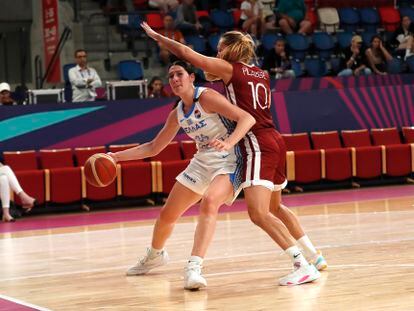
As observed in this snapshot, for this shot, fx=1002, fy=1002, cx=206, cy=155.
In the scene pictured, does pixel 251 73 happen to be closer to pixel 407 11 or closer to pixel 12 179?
pixel 12 179

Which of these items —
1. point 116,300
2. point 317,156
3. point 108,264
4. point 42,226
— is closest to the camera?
point 116,300

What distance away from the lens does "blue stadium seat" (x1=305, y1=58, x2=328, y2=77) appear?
757 inches

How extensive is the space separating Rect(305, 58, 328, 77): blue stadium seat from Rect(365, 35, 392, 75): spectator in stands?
0.88 meters

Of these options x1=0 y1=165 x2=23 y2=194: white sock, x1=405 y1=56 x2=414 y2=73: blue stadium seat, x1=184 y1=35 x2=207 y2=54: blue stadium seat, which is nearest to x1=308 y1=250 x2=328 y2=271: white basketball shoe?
x1=0 y1=165 x2=23 y2=194: white sock

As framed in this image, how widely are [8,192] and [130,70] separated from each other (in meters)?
4.64

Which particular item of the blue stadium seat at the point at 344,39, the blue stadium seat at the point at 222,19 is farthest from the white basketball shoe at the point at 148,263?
the blue stadium seat at the point at 344,39

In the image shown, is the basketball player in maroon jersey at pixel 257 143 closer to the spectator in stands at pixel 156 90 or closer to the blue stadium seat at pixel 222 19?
the spectator in stands at pixel 156 90

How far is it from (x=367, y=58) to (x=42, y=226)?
26.4 feet

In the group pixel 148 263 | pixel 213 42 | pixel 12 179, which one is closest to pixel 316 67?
pixel 213 42

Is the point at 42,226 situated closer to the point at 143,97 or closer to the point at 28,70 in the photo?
the point at 143,97

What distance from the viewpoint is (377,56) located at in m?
19.1

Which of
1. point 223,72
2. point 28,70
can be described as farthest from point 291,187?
point 223,72

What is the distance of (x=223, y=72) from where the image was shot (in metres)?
Answer: 7.88

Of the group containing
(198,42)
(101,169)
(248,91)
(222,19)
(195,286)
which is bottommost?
(195,286)
